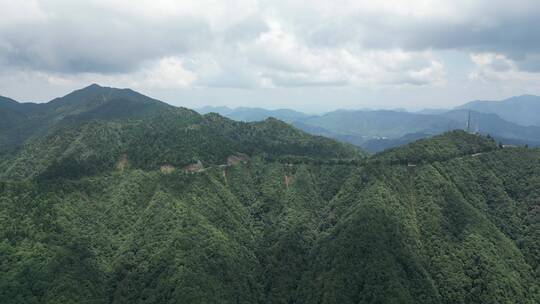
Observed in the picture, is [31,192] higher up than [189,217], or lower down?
higher up

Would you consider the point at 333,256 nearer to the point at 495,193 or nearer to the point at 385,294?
the point at 385,294

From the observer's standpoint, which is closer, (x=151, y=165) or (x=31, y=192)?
(x=31, y=192)

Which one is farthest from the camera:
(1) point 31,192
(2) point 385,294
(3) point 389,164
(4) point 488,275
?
(3) point 389,164

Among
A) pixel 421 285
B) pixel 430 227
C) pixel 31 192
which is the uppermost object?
pixel 31 192

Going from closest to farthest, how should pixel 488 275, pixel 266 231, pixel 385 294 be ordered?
pixel 385 294 < pixel 488 275 < pixel 266 231

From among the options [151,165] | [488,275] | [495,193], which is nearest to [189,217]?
[151,165]

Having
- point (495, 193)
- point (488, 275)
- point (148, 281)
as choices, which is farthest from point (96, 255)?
point (495, 193)

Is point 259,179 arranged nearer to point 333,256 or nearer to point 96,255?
point 333,256
